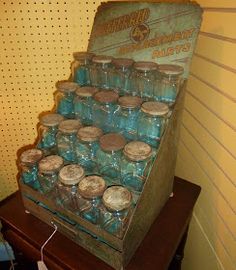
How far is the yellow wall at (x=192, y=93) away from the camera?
770 millimetres

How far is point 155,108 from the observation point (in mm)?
674

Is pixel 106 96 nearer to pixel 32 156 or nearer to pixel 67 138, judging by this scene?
pixel 67 138

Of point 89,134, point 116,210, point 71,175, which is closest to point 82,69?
point 89,134

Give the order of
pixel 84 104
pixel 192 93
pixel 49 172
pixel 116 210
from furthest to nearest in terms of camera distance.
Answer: pixel 192 93, pixel 84 104, pixel 49 172, pixel 116 210

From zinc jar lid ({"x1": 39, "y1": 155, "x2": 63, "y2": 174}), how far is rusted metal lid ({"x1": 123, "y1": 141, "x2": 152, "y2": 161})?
0.64 feet

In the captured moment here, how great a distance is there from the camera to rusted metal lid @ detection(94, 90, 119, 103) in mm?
742

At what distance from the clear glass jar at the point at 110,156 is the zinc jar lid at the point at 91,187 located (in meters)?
0.06

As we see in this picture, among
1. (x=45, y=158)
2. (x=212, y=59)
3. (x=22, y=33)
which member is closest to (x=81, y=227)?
(x=45, y=158)

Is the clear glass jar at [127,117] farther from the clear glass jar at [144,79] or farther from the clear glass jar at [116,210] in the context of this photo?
the clear glass jar at [116,210]

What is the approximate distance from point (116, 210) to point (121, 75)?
0.43 m

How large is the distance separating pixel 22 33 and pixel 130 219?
2.62 feet

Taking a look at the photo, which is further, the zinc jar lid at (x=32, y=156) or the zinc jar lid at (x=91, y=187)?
the zinc jar lid at (x=32, y=156)

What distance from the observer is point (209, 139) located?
89cm

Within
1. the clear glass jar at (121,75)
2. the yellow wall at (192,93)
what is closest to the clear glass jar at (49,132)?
the clear glass jar at (121,75)
